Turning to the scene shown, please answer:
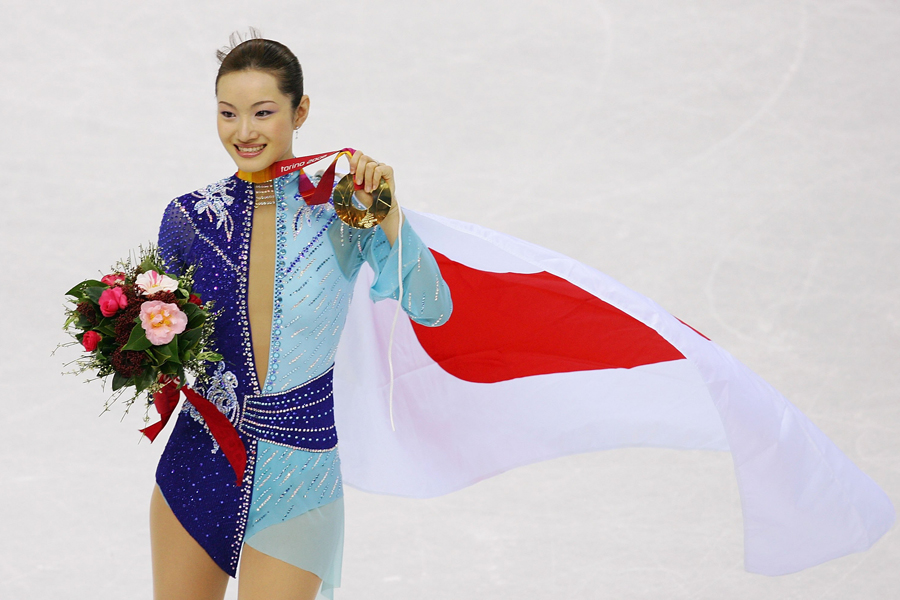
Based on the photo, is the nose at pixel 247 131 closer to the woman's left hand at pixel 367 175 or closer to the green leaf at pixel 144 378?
the woman's left hand at pixel 367 175

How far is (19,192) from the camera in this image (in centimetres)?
665

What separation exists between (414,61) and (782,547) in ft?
17.6

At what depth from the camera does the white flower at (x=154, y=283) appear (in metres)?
2.44

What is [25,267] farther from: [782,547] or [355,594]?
[782,547]

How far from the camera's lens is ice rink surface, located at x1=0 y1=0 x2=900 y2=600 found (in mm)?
4477

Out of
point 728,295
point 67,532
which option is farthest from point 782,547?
point 728,295

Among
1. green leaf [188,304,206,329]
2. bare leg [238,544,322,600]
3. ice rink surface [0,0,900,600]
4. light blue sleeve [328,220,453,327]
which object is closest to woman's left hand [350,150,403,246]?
light blue sleeve [328,220,453,327]

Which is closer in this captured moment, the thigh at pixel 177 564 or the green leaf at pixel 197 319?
the green leaf at pixel 197 319

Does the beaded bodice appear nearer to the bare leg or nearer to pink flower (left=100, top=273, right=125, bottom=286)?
pink flower (left=100, top=273, right=125, bottom=286)

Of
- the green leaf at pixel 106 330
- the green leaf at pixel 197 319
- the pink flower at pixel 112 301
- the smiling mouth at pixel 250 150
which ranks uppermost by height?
the smiling mouth at pixel 250 150

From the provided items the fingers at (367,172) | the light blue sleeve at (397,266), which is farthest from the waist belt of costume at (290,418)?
the fingers at (367,172)

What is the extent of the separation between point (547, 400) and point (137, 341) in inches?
48.6

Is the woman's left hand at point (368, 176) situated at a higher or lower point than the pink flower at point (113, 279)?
higher

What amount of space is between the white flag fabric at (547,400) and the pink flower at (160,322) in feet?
2.21
